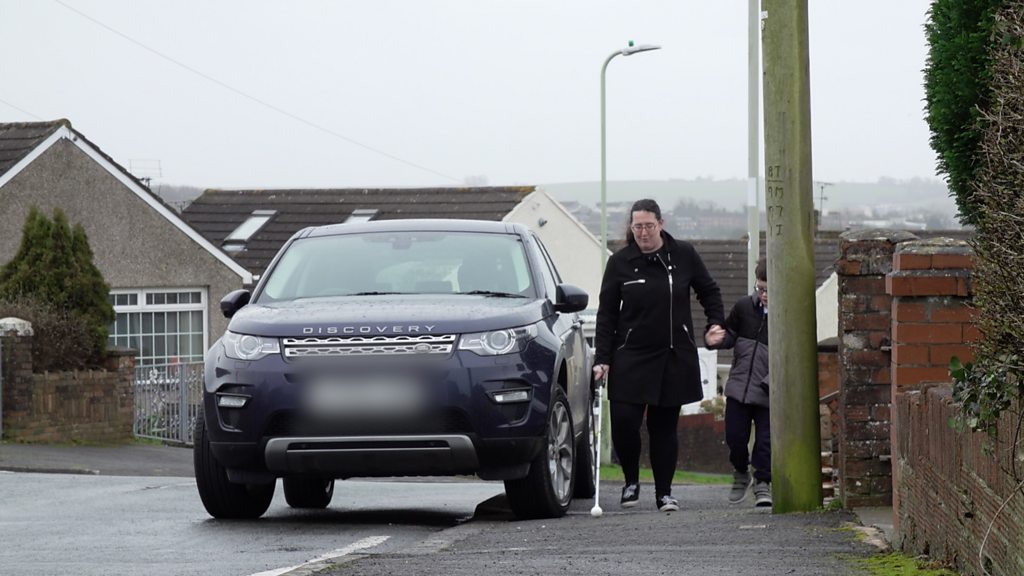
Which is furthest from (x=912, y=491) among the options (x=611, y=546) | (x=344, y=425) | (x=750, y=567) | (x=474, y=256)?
(x=474, y=256)

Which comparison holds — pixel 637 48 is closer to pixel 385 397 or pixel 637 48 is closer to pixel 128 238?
pixel 128 238

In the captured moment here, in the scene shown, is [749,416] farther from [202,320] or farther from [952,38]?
[202,320]

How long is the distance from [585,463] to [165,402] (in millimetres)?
12514

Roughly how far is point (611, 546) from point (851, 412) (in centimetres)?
174

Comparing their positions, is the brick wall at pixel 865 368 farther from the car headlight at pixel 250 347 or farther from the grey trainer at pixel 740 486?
the car headlight at pixel 250 347

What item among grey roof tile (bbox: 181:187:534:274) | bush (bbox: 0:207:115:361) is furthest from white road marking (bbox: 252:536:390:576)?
grey roof tile (bbox: 181:187:534:274)

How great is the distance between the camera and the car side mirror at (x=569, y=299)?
31.8ft

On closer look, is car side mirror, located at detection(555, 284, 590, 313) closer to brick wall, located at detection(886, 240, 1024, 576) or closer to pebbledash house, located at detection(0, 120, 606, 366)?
brick wall, located at detection(886, 240, 1024, 576)

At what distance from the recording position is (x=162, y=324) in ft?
105

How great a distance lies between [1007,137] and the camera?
164 inches

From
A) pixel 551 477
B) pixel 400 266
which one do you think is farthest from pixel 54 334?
pixel 551 477

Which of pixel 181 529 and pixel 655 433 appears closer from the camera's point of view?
pixel 181 529

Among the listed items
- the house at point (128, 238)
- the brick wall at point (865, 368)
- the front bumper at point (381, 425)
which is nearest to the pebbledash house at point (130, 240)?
the house at point (128, 238)

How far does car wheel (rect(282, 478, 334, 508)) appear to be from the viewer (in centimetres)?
1041
